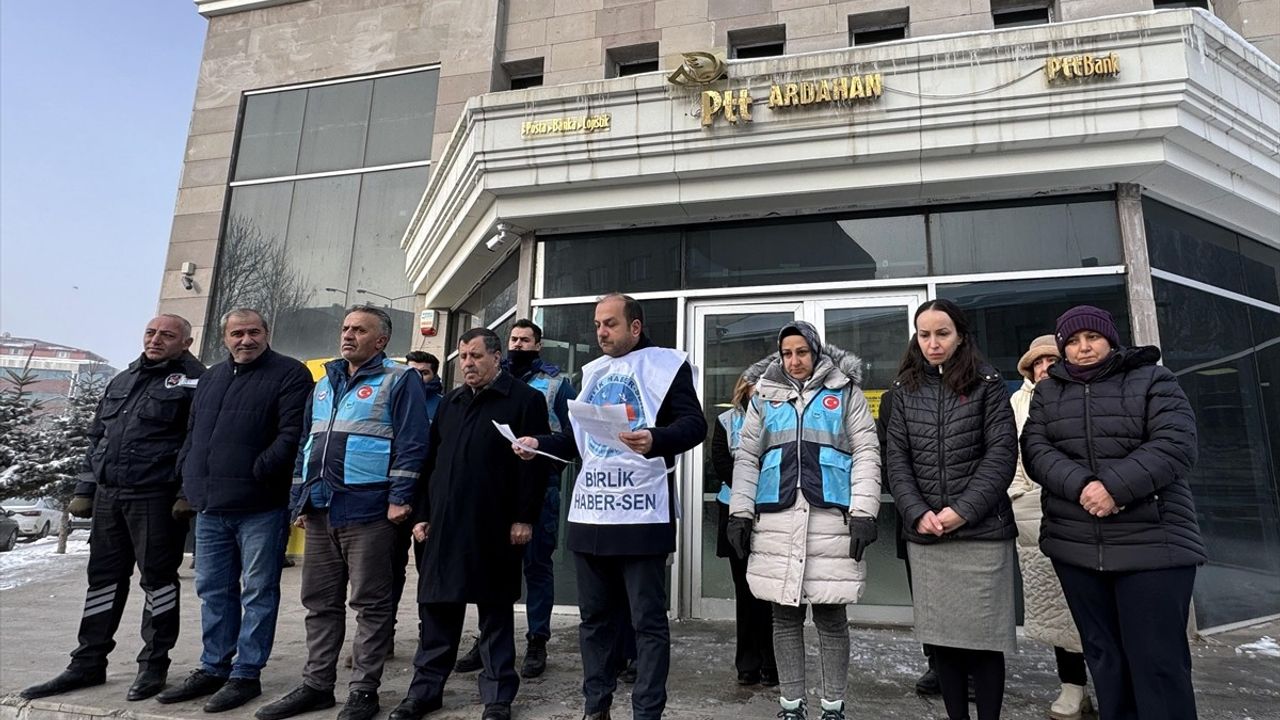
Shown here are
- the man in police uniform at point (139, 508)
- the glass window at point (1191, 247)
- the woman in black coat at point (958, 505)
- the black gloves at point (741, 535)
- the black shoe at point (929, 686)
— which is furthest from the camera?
the glass window at point (1191, 247)

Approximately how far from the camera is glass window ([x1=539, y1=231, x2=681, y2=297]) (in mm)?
6695

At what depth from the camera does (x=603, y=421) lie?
3.05 m

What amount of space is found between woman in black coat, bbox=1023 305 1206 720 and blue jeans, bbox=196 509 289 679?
3.86 m

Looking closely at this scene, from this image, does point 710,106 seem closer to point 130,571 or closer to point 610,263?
point 610,263

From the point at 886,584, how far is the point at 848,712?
2.40 metres

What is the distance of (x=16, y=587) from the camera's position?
342 inches

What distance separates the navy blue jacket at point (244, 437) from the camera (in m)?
3.75

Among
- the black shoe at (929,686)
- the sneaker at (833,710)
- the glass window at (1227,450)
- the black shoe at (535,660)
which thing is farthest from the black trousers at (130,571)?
the glass window at (1227,450)

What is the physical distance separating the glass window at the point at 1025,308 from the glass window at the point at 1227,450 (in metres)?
0.44

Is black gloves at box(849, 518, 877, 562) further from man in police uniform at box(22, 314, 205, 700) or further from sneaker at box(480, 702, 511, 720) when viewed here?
man in police uniform at box(22, 314, 205, 700)

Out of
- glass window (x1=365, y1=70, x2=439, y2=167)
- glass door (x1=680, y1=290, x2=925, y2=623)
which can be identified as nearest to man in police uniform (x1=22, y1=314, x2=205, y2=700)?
glass door (x1=680, y1=290, x2=925, y2=623)

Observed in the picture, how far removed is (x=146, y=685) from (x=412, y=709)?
5.48ft

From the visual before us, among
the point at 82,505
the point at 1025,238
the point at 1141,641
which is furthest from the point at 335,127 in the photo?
the point at 1141,641

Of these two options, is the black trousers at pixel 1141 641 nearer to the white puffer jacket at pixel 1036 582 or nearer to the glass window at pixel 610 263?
the white puffer jacket at pixel 1036 582
